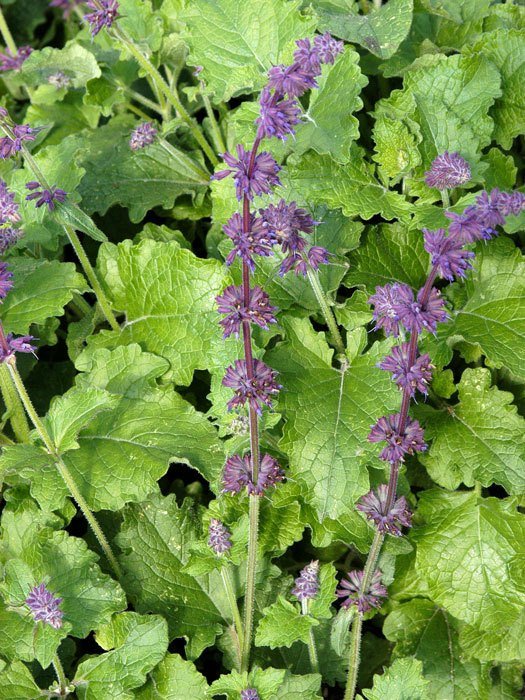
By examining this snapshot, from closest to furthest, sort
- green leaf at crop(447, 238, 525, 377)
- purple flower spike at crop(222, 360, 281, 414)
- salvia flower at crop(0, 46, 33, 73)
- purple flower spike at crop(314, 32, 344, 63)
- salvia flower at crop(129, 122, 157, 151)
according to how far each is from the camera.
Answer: purple flower spike at crop(222, 360, 281, 414)
purple flower spike at crop(314, 32, 344, 63)
green leaf at crop(447, 238, 525, 377)
salvia flower at crop(129, 122, 157, 151)
salvia flower at crop(0, 46, 33, 73)

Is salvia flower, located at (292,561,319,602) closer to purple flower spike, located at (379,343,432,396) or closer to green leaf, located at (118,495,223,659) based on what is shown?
green leaf, located at (118,495,223,659)

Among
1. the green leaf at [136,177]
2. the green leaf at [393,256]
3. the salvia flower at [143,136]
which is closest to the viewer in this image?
the green leaf at [393,256]

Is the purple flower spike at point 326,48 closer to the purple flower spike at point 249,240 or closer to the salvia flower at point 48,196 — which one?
the purple flower spike at point 249,240

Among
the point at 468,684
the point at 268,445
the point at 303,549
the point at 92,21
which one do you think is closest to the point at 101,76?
the point at 92,21

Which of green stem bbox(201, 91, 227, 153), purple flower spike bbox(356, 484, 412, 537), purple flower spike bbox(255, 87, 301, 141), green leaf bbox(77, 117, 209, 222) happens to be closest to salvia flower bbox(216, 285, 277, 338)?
purple flower spike bbox(255, 87, 301, 141)

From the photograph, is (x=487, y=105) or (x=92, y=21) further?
(x=92, y=21)

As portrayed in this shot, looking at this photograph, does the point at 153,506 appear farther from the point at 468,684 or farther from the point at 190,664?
the point at 468,684

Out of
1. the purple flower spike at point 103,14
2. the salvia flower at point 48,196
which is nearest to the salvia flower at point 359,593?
the salvia flower at point 48,196
